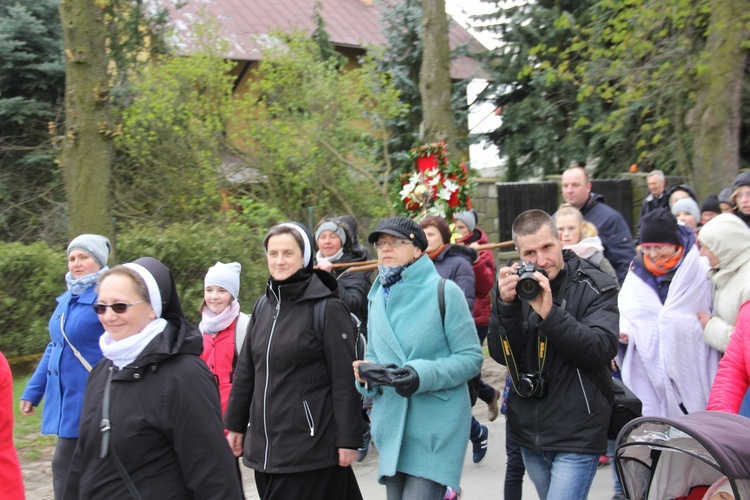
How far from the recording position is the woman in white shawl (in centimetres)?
487

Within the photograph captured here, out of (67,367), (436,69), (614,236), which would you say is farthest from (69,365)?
(436,69)

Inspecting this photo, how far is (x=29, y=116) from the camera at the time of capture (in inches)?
545

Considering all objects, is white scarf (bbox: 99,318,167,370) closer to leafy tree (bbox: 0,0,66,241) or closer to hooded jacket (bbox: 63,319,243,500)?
hooded jacket (bbox: 63,319,243,500)

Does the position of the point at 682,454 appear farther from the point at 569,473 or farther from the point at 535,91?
the point at 535,91

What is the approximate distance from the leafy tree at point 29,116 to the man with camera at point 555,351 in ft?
35.2

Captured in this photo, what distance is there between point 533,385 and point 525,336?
246 mm

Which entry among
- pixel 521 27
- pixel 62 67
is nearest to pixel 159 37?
pixel 62 67

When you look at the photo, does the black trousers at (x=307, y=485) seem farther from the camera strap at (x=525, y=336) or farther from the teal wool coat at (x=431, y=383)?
the camera strap at (x=525, y=336)

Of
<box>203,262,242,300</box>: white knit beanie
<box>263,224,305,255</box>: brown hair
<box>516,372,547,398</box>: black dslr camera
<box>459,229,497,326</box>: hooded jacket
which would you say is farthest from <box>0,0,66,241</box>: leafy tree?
<box>516,372,547,398</box>: black dslr camera

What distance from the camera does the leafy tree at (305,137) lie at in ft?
47.6

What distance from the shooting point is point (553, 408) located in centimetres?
392

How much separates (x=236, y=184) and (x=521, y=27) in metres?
7.13

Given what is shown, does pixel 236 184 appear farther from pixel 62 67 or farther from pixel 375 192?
pixel 62 67

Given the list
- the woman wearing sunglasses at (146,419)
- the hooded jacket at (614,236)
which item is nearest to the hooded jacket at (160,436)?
the woman wearing sunglasses at (146,419)
